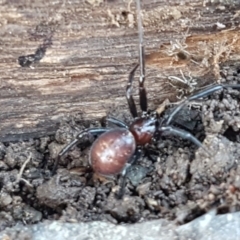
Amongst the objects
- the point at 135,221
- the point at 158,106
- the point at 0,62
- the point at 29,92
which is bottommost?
the point at 135,221

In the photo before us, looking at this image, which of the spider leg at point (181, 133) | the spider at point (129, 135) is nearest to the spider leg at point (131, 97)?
the spider at point (129, 135)

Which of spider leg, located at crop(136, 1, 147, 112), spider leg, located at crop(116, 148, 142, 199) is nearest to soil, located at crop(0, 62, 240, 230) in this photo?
spider leg, located at crop(116, 148, 142, 199)

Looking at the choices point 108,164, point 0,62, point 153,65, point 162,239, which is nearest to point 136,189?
point 108,164

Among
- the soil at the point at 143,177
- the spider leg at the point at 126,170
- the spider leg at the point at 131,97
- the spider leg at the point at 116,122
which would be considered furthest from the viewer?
the spider leg at the point at 116,122

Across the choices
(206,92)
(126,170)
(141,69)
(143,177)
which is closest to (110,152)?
(126,170)

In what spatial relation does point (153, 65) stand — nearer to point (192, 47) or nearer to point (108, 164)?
point (192, 47)

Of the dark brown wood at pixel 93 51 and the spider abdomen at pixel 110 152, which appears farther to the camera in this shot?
the spider abdomen at pixel 110 152

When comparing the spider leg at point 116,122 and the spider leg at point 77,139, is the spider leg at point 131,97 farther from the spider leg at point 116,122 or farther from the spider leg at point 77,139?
the spider leg at point 77,139
